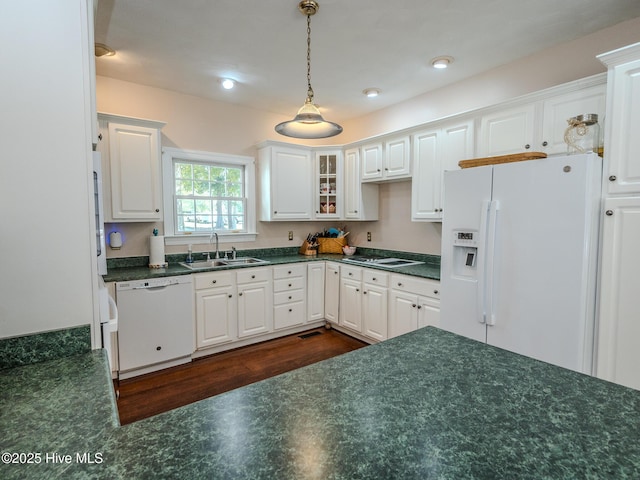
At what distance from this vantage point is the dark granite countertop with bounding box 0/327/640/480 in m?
0.64

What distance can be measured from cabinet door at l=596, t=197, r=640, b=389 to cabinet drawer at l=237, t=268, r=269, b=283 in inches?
109

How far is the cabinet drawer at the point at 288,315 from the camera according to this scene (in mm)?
3725

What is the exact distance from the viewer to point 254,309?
355 centimetres

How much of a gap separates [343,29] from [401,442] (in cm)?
253

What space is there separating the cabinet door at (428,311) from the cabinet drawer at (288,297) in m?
1.42

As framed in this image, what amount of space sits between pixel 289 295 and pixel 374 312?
38.5 inches

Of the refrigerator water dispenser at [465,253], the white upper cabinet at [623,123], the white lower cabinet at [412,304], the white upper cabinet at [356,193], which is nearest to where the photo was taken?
the white upper cabinet at [623,123]

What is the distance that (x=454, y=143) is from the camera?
301 cm

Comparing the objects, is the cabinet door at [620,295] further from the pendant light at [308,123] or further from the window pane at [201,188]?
the window pane at [201,188]

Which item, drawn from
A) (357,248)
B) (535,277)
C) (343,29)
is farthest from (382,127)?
(535,277)

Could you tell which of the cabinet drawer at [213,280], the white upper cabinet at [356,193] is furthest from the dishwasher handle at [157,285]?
the white upper cabinet at [356,193]

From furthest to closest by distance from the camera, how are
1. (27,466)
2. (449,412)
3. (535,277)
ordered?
(535,277)
(449,412)
(27,466)

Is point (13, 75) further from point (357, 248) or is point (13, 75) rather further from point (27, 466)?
point (357, 248)

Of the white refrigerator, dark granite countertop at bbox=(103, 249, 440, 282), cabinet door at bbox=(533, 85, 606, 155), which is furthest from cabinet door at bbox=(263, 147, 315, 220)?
cabinet door at bbox=(533, 85, 606, 155)
